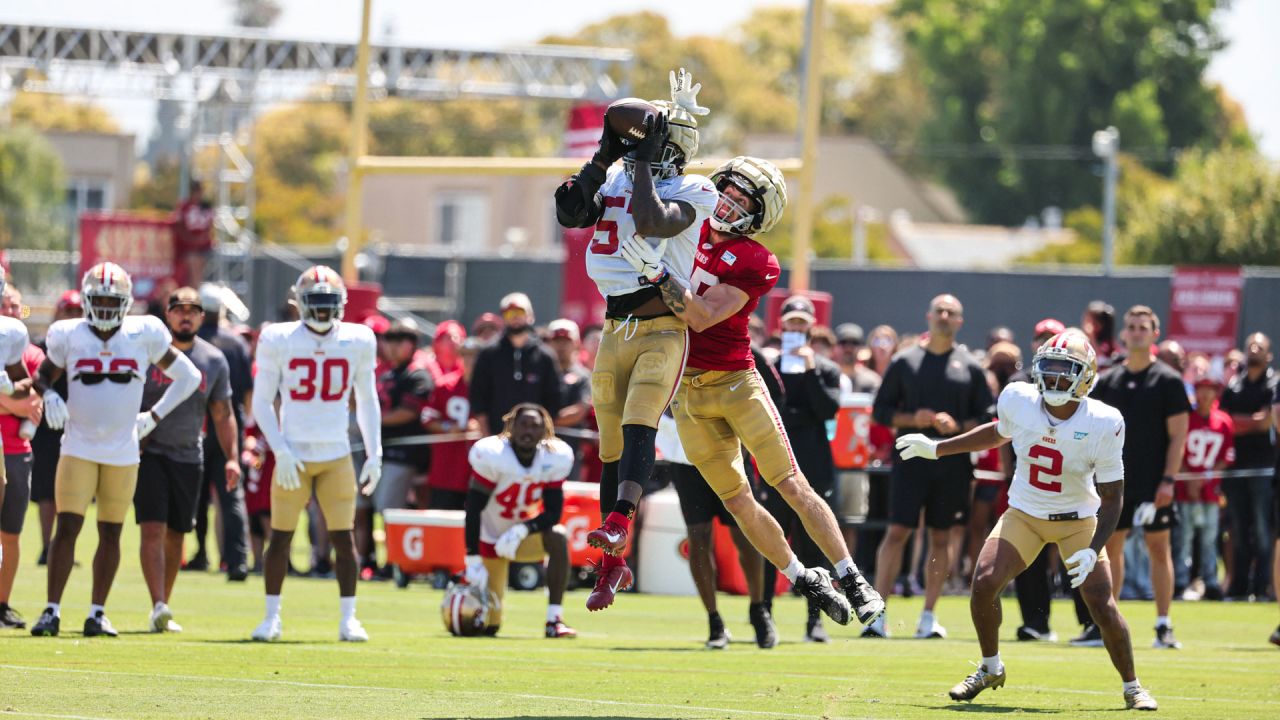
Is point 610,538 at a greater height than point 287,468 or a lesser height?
lesser

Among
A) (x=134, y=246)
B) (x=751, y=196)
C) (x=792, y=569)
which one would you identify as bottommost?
(x=792, y=569)

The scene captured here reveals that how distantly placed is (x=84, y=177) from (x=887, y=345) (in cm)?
4822

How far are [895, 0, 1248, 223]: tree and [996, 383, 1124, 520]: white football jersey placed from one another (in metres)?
55.2

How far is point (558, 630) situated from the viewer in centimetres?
1267

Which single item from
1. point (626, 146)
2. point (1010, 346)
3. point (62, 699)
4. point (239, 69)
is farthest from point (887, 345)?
point (239, 69)

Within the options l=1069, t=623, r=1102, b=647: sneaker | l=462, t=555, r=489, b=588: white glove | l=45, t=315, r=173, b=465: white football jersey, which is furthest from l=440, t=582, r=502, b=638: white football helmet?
l=1069, t=623, r=1102, b=647: sneaker

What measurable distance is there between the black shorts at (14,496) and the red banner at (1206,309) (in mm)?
14137

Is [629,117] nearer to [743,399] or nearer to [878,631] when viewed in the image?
[743,399]

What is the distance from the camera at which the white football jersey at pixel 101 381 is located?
11422mm

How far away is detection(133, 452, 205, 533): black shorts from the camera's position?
12.2 meters

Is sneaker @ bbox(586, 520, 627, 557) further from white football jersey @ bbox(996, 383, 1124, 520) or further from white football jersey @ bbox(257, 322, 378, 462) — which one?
white football jersey @ bbox(257, 322, 378, 462)

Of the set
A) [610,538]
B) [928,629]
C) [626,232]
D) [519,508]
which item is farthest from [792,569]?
[928,629]

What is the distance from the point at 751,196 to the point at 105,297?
414cm

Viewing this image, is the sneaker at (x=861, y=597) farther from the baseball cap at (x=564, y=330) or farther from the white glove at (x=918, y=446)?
the baseball cap at (x=564, y=330)
